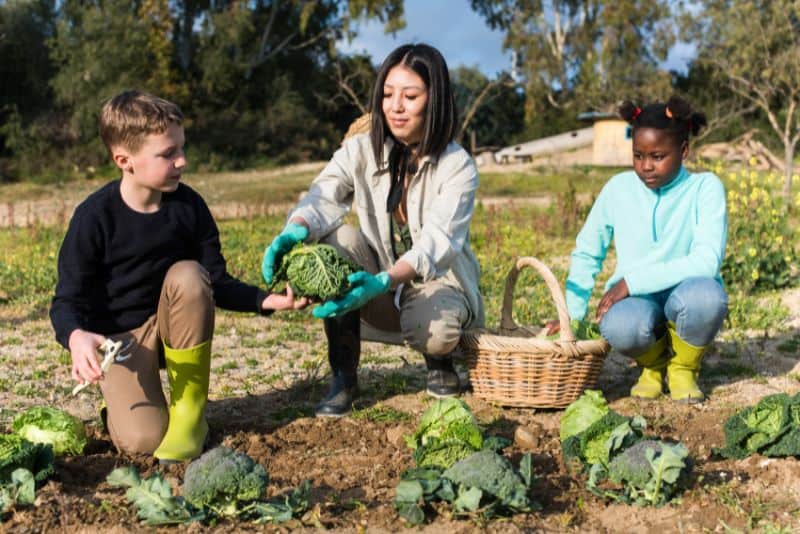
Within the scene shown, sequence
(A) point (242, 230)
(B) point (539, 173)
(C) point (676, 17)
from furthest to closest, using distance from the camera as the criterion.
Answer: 1. (C) point (676, 17)
2. (B) point (539, 173)
3. (A) point (242, 230)

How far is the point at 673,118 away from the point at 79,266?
2626 millimetres

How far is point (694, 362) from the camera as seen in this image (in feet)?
14.1

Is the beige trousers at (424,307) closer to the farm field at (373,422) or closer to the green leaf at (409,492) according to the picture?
the farm field at (373,422)

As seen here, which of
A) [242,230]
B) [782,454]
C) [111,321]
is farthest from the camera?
[242,230]

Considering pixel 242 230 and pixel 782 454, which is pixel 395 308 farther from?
pixel 242 230

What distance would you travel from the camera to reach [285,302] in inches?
147

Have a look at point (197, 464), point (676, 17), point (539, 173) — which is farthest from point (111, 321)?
point (676, 17)

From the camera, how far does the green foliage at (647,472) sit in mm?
2814

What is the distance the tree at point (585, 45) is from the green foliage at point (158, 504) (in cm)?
2912

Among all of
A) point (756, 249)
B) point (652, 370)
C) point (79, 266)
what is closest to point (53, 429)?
point (79, 266)

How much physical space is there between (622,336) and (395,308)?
1067mm

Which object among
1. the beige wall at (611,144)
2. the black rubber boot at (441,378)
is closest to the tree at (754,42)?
the beige wall at (611,144)

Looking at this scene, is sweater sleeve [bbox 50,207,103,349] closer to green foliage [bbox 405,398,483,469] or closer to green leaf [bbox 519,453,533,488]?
green foliage [bbox 405,398,483,469]

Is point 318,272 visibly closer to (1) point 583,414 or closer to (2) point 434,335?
(2) point 434,335
